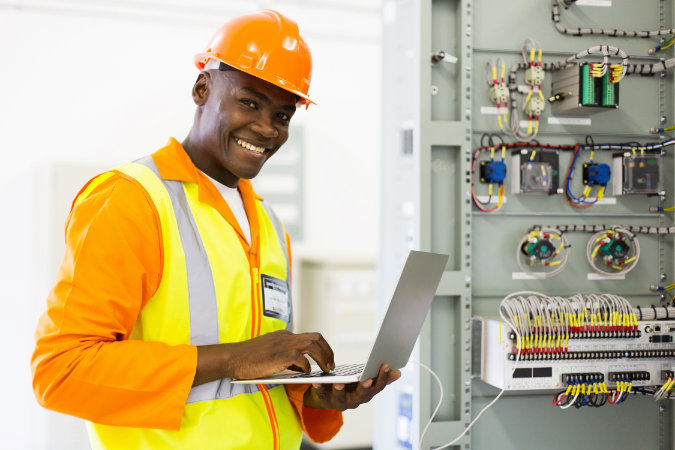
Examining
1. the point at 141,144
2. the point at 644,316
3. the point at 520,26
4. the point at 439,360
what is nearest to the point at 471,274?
the point at 439,360

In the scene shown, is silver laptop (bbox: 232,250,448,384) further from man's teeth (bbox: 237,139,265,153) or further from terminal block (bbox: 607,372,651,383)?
terminal block (bbox: 607,372,651,383)

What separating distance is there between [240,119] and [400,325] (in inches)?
21.7

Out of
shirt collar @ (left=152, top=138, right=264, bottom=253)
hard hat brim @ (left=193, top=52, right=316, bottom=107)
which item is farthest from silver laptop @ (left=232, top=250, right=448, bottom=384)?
hard hat brim @ (left=193, top=52, right=316, bottom=107)

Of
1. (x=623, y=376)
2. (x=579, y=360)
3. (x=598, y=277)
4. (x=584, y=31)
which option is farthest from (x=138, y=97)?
(x=623, y=376)

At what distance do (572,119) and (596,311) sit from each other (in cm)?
73

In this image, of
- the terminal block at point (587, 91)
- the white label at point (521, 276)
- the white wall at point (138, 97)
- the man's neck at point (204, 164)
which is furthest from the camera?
the white wall at point (138, 97)

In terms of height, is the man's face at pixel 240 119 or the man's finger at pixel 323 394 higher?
the man's face at pixel 240 119

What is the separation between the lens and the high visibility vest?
0.97 meters

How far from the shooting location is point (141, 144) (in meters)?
3.62

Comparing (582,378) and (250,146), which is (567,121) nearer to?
(582,378)

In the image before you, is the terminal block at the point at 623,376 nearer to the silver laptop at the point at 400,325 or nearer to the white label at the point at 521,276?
the white label at the point at 521,276

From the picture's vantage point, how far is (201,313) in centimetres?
100

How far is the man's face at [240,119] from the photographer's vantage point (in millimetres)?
1095

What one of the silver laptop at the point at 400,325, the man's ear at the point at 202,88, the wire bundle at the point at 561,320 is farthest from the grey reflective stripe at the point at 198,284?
the wire bundle at the point at 561,320
